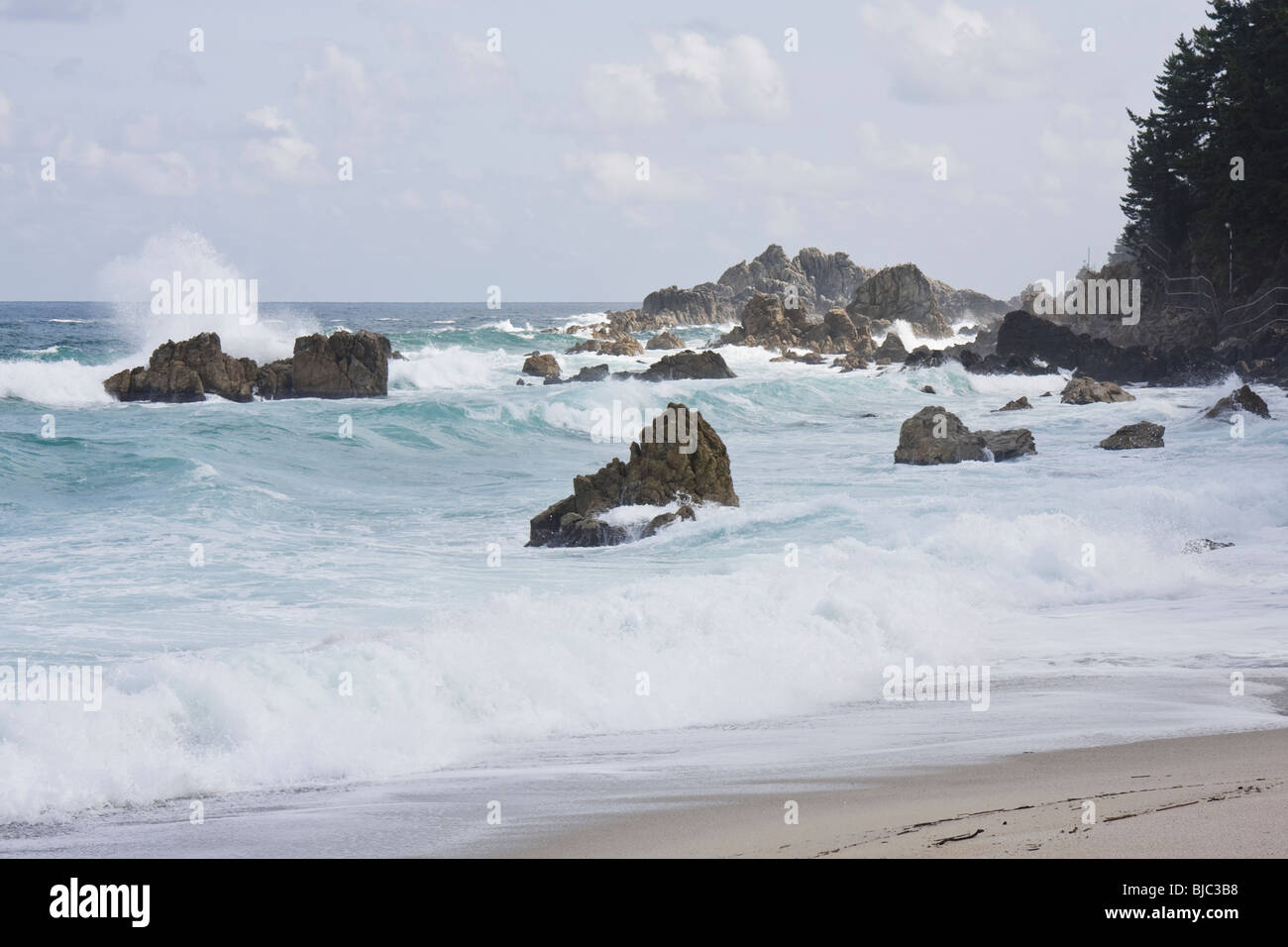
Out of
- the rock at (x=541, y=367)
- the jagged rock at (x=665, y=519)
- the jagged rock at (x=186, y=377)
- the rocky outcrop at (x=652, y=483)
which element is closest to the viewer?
the rocky outcrop at (x=652, y=483)

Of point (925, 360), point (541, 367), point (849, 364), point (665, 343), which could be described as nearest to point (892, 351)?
point (849, 364)

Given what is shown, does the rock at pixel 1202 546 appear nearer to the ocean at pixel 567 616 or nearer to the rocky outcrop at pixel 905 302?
the ocean at pixel 567 616

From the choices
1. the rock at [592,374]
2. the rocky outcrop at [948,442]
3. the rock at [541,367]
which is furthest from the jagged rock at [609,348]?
the rocky outcrop at [948,442]

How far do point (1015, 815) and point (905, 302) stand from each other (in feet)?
270

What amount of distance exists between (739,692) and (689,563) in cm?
536

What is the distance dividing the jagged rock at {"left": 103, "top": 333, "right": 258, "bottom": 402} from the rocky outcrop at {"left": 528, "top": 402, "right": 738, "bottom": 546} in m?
21.3

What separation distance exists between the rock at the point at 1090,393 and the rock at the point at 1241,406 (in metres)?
7.68

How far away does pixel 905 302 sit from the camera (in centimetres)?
8475

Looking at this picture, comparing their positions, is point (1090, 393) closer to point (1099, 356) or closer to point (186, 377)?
point (1099, 356)

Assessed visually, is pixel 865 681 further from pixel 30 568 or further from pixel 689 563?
pixel 30 568

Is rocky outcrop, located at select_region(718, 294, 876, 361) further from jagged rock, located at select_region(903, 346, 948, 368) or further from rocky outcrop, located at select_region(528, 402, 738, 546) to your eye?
rocky outcrop, located at select_region(528, 402, 738, 546)

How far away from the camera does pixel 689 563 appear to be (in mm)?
14141

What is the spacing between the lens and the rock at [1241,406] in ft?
96.0
